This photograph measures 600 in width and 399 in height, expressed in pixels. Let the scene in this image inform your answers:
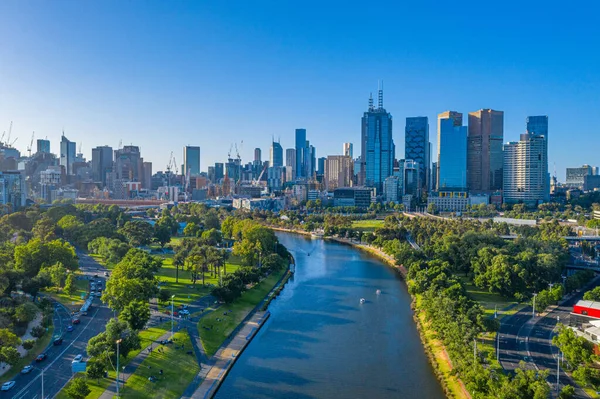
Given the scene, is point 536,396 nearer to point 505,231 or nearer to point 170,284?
point 170,284

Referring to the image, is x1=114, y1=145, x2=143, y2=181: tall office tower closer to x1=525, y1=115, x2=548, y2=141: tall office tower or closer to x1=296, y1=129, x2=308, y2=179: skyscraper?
x1=296, y1=129, x2=308, y2=179: skyscraper

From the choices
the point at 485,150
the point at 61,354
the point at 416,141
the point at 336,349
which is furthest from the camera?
the point at 416,141

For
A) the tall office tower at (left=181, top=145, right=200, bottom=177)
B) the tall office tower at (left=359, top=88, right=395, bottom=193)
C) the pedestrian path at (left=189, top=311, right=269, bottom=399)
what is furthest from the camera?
the tall office tower at (left=181, top=145, right=200, bottom=177)

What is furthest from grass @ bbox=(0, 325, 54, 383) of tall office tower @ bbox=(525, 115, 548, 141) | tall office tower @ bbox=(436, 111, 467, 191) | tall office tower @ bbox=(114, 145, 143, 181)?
tall office tower @ bbox=(114, 145, 143, 181)

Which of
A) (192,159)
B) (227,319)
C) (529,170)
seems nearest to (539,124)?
(529,170)

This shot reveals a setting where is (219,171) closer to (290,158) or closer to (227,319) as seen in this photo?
(290,158)

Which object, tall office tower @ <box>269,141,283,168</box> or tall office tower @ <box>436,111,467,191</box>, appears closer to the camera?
tall office tower @ <box>436,111,467,191</box>
